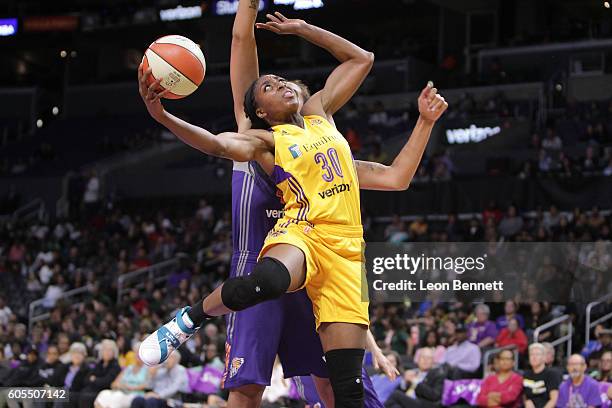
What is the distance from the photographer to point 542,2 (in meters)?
30.1

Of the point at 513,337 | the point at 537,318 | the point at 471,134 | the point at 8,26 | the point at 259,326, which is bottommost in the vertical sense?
the point at 513,337

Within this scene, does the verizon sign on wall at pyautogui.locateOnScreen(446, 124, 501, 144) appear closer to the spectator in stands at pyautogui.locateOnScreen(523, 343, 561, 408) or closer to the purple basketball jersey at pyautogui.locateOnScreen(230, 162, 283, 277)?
the spectator in stands at pyautogui.locateOnScreen(523, 343, 561, 408)

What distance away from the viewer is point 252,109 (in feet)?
19.0

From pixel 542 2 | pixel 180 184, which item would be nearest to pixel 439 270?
pixel 180 184

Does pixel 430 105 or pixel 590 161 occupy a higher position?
pixel 590 161

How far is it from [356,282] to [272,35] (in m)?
28.3

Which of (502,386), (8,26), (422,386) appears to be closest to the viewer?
(502,386)

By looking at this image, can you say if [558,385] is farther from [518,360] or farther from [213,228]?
[213,228]

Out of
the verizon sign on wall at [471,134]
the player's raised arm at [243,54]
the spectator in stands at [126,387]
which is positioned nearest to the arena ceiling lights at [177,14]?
the verizon sign on wall at [471,134]

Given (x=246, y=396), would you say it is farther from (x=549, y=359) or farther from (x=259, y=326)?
(x=549, y=359)

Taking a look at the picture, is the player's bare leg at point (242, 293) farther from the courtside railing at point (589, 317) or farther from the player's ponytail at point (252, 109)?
the courtside railing at point (589, 317)

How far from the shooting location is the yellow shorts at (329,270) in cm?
538

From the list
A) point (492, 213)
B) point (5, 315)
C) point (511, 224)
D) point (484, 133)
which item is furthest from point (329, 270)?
point (484, 133)

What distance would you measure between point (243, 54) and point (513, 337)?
7.61m
